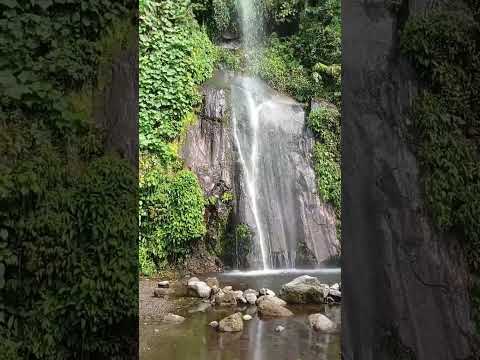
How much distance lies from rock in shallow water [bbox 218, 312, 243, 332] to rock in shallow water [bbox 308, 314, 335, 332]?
0.91 meters

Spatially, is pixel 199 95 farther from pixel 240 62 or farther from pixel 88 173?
pixel 88 173

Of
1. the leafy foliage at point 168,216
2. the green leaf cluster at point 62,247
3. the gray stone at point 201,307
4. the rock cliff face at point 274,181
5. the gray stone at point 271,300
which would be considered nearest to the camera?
the green leaf cluster at point 62,247

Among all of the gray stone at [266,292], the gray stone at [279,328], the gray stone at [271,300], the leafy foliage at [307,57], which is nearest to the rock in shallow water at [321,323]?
the gray stone at [279,328]

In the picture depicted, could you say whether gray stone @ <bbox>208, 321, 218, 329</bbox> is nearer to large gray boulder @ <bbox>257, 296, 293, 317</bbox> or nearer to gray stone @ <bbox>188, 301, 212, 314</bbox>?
gray stone @ <bbox>188, 301, 212, 314</bbox>

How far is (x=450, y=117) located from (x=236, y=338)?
13.0 ft

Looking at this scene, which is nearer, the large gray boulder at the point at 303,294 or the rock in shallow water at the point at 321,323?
the rock in shallow water at the point at 321,323

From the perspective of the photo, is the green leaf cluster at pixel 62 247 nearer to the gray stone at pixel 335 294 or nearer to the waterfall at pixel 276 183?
the gray stone at pixel 335 294

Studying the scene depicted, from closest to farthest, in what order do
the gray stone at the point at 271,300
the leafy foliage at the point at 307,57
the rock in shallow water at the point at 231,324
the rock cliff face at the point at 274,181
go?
the rock in shallow water at the point at 231,324 → the gray stone at the point at 271,300 → the rock cliff face at the point at 274,181 → the leafy foliage at the point at 307,57

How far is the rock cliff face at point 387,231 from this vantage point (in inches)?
78.6

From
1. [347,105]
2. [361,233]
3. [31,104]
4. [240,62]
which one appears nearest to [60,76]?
[31,104]

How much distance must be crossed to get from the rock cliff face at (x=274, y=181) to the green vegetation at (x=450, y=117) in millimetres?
6978

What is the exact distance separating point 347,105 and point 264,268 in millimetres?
6956

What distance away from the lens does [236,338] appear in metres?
5.32

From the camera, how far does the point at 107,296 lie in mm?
2020
